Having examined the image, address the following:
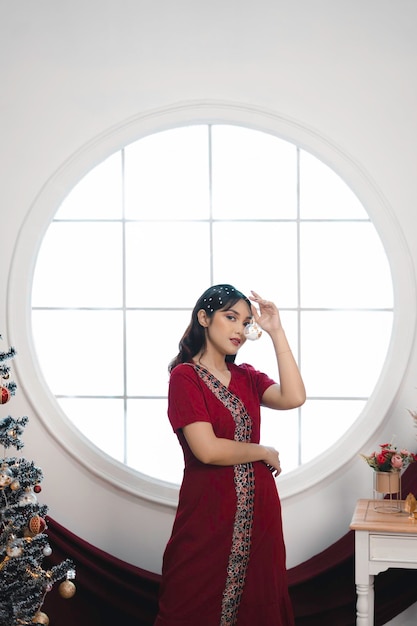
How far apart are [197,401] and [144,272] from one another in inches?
68.7

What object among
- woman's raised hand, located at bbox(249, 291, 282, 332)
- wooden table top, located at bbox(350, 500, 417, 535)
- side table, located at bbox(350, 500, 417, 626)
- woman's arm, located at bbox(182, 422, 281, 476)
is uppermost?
woman's raised hand, located at bbox(249, 291, 282, 332)

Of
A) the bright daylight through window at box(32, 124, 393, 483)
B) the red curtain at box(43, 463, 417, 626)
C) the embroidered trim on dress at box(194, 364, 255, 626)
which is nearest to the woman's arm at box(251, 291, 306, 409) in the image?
the embroidered trim on dress at box(194, 364, 255, 626)

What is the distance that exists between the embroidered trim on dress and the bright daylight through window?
151 centimetres

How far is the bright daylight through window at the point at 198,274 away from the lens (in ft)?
14.1

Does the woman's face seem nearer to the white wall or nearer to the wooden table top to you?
the wooden table top

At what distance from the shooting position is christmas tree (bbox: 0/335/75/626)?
286 centimetres

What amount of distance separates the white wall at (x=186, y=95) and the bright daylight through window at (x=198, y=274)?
0.67 m

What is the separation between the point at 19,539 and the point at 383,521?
4.44 ft

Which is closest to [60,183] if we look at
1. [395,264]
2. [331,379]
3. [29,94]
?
[29,94]

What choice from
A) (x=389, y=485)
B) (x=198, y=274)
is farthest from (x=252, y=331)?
(x=198, y=274)

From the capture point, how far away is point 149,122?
359 cm

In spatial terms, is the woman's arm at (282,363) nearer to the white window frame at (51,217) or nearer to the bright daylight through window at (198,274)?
the white window frame at (51,217)

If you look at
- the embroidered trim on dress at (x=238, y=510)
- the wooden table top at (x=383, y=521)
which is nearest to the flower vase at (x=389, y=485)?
the wooden table top at (x=383, y=521)

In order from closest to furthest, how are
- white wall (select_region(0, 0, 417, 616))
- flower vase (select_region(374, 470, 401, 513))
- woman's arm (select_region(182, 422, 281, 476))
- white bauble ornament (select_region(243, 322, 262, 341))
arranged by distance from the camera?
woman's arm (select_region(182, 422, 281, 476)), white bauble ornament (select_region(243, 322, 262, 341)), flower vase (select_region(374, 470, 401, 513)), white wall (select_region(0, 0, 417, 616))
